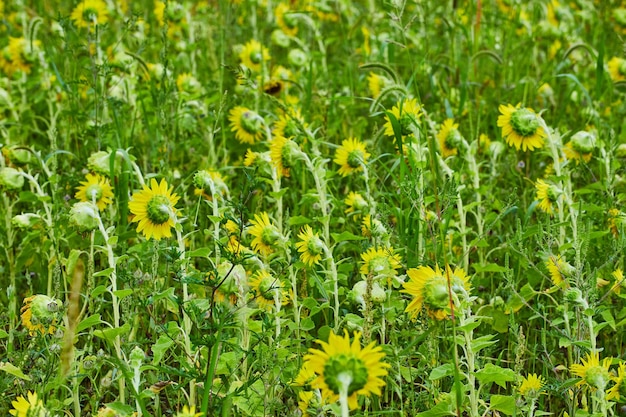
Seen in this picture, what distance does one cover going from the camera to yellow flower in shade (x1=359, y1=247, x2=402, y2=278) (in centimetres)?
226

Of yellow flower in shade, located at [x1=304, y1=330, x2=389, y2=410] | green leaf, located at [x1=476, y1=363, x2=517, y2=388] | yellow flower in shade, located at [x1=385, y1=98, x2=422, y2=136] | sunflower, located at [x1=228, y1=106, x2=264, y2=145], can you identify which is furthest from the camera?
sunflower, located at [x1=228, y1=106, x2=264, y2=145]

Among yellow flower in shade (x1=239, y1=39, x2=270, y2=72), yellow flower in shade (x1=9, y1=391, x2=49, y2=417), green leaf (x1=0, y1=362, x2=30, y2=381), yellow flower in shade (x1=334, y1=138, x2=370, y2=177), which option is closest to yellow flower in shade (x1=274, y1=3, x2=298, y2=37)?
yellow flower in shade (x1=239, y1=39, x2=270, y2=72)

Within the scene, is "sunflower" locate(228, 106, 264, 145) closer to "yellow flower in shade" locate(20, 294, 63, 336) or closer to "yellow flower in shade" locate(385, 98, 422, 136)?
"yellow flower in shade" locate(385, 98, 422, 136)

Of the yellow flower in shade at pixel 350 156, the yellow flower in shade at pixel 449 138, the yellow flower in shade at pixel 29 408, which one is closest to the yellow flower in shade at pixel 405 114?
the yellow flower in shade at pixel 350 156

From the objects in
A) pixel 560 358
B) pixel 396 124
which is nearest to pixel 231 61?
pixel 396 124

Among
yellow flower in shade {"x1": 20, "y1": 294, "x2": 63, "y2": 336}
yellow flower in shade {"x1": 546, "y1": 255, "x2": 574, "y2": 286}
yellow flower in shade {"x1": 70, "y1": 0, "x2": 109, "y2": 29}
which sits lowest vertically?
yellow flower in shade {"x1": 20, "y1": 294, "x2": 63, "y2": 336}

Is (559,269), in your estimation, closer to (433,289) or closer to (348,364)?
(433,289)

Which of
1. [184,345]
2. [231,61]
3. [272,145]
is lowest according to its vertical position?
[184,345]

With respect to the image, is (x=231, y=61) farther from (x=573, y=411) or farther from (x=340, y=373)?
(x=340, y=373)

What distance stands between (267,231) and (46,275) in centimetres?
97

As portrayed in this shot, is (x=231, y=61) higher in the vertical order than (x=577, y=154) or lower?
higher

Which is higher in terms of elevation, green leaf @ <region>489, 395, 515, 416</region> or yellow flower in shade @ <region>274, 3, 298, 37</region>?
yellow flower in shade @ <region>274, 3, 298, 37</region>

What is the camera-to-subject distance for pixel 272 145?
3.00 metres

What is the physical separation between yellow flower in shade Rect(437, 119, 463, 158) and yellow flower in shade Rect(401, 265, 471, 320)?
4.12ft
